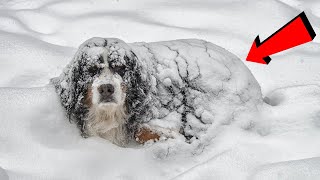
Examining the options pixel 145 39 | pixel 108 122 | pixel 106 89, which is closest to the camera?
pixel 106 89

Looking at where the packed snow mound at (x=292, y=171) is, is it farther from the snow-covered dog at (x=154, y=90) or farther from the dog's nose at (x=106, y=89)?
the dog's nose at (x=106, y=89)

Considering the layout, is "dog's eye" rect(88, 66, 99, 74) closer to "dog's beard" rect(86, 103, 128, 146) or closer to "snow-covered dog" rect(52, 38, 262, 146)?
"snow-covered dog" rect(52, 38, 262, 146)

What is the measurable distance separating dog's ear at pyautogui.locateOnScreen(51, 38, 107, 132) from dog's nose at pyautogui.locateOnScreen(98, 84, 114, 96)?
0.14 metres

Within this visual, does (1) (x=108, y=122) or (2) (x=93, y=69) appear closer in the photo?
(2) (x=93, y=69)

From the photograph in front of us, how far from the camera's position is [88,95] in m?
3.99

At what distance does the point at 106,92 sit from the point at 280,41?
2.44 metres

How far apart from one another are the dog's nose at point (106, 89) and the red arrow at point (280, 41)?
2020 mm

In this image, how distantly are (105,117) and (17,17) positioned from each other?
2747mm

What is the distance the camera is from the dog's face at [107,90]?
383cm

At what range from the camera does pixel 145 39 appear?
18.8ft

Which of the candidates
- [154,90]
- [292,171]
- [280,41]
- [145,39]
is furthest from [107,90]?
[280,41]

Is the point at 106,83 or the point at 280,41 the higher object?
the point at 106,83

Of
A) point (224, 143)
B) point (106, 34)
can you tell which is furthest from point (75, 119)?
point (106, 34)

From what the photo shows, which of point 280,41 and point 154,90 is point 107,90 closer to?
point 154,90
